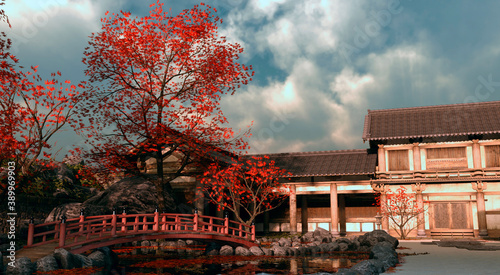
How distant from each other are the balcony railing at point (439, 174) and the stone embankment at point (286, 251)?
5.69 metres

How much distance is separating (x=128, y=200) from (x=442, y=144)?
18.7 metres

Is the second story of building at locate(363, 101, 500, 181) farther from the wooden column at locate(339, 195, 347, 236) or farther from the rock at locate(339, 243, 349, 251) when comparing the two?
the rock at locate(339, 243, 349, 251)

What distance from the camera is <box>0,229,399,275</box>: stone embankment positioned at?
1213cm

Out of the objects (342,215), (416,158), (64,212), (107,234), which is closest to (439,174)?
(416,158)

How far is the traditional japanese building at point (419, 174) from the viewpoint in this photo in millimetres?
25938

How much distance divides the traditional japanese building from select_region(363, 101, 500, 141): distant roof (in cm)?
5

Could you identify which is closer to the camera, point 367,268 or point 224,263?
point 367,268

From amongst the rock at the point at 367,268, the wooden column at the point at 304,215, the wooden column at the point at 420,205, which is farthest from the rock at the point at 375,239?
the wooden column at the point at 304,215

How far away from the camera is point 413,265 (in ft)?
44.8

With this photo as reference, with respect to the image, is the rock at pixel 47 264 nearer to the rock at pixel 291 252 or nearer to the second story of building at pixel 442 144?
the rock at pixel 291 252

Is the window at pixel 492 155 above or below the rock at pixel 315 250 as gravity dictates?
above

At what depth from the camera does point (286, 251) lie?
741 inches

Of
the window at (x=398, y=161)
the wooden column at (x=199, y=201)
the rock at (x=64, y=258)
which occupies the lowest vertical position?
the rock at (x=64, y=258)

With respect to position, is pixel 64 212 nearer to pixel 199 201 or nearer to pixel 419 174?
pixel 199 201
